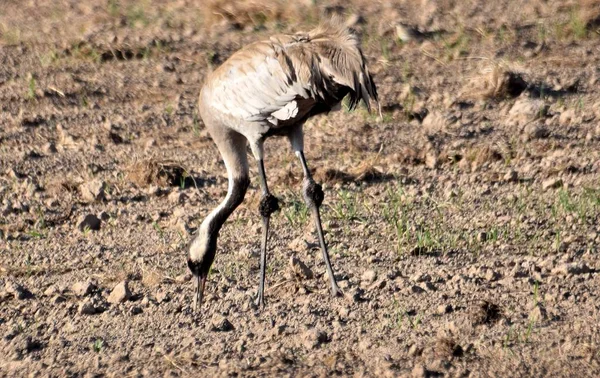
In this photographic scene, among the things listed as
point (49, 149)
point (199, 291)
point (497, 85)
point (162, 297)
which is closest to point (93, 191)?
point (49, 149)

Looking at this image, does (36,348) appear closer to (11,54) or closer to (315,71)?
(315,71)

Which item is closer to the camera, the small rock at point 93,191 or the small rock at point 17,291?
the small rock at point 17,291

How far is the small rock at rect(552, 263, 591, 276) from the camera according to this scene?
723cm

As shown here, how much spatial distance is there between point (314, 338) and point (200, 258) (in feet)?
3.55

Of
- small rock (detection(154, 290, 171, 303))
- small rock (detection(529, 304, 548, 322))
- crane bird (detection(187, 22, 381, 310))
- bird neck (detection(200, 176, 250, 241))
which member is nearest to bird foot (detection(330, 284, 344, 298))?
crane bird (detection(187, 22, 381, 310))

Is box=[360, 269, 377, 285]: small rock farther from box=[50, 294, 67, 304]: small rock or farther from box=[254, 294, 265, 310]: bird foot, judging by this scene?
box=[50, 294, 67, 304]: small rock

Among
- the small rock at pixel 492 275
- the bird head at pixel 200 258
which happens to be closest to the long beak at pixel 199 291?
the bird head at pixel 200 258

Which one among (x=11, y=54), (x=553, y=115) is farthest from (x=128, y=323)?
(x=11, y=54)

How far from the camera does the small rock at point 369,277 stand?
24.2 ft

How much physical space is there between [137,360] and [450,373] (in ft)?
5.35

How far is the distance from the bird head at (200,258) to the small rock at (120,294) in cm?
39

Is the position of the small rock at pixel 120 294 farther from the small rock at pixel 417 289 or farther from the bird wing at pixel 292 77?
the small rock at pixel 417 289

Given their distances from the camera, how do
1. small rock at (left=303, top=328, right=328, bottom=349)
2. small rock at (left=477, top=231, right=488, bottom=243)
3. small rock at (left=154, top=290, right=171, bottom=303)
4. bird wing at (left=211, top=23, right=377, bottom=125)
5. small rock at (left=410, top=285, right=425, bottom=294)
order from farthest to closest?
1. small rock at (left=477, top=231, right=488, bottom=243)
2. small rock at (left=154, top=290, right=171, bottom=303)
3. small rock at (left=410, top=285, right=425, bottom=294)
4. bird wing at (left=211, top=23, right=377, bottom=125)
5. small rock at (left=303, top=328, right=328, bottom=349)

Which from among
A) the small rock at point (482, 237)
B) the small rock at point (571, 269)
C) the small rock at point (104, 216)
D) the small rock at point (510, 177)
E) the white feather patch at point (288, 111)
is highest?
the white feather patch at point (288, 111)
